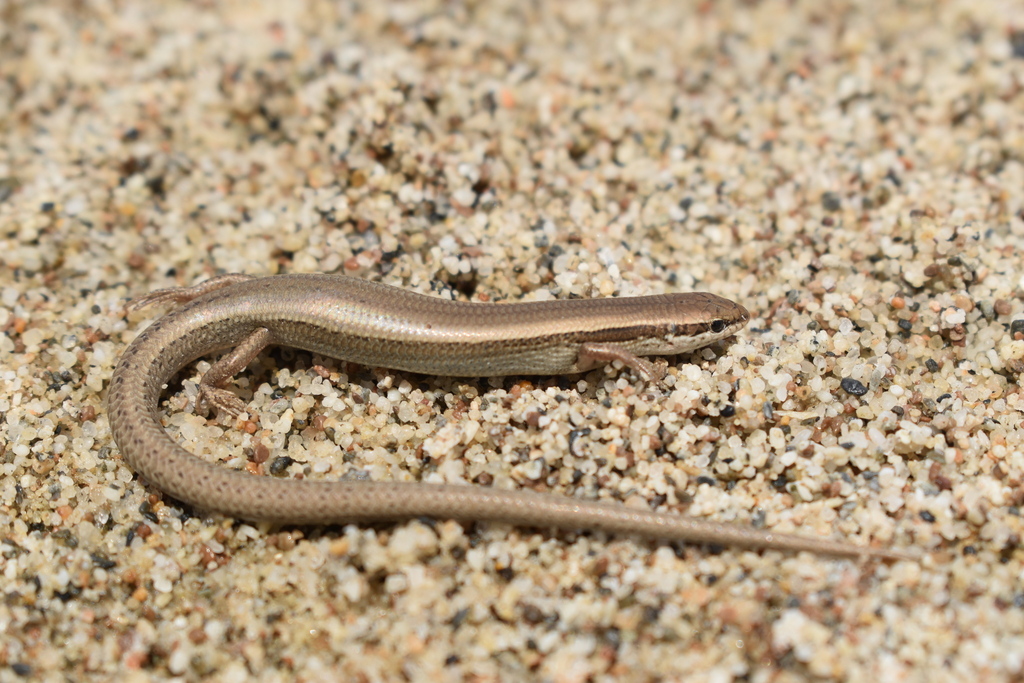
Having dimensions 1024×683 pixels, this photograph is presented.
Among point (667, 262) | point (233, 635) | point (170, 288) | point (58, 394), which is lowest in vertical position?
point (233, 635)

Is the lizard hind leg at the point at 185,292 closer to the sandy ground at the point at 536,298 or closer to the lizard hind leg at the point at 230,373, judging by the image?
the sandy ground at the point at 536,298

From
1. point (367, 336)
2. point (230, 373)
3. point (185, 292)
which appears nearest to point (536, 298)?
point (367, 336)

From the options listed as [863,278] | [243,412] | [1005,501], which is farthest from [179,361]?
[1005,501]

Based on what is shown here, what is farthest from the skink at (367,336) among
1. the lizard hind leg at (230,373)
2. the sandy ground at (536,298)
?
the sandy ground at (536,298)

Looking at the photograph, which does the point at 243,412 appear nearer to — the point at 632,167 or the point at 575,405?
the point at 575,405

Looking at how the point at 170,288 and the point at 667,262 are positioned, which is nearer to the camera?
the point at 170,288

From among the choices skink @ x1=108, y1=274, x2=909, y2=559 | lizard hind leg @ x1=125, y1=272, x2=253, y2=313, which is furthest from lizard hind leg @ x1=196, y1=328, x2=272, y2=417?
lizard hind leg @ x1=125, y1=272, x2=253, y2=313

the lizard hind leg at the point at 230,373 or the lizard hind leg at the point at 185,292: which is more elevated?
the lizard hind leg at the point at 185,292

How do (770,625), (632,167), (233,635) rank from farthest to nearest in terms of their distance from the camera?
1. (632,167)
2. (233,635)
3. (770,625)
